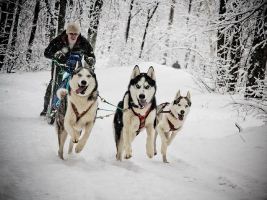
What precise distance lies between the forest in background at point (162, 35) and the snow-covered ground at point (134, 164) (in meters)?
1.07

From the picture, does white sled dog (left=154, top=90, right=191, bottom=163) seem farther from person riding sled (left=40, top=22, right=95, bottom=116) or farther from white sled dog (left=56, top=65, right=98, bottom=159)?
person riding sled (left=40, top=22, right=95, bottom=116)

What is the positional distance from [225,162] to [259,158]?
24.8 inches

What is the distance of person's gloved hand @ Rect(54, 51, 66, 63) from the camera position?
18.8 ft

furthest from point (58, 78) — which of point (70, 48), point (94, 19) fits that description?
point (94, 19)

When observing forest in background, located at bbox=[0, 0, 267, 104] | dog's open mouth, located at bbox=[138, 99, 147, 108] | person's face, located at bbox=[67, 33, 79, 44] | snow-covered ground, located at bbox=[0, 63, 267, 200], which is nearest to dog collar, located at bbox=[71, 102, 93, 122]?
snow-covered ground, located at bbox=[0, 63, 267, 200]

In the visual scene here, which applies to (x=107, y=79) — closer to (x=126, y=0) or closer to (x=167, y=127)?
(x=167, y=127)

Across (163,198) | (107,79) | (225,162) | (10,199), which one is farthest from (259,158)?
(107,79)

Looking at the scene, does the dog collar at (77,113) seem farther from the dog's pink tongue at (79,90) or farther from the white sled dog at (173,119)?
the white sled dog at (173,119)

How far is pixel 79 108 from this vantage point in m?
4.19

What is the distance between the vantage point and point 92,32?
57.6 ft

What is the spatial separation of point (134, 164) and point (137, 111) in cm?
81

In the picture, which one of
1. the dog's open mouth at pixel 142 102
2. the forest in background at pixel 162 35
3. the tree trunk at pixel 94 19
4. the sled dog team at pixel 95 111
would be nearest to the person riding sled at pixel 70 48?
the sled dog team at pixel 95 111

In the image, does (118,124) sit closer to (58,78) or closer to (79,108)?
(79,108)

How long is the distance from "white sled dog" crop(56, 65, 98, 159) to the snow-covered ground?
0.35 m
